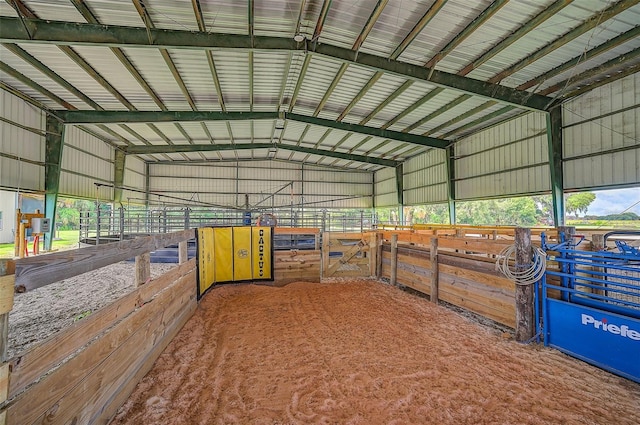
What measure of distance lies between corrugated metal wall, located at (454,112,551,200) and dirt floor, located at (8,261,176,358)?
13.6 meters

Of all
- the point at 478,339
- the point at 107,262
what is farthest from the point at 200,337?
the point at 478,339

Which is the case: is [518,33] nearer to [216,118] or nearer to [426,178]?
[216,118]

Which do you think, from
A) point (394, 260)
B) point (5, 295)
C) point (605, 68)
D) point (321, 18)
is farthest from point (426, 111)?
point (5, 295)

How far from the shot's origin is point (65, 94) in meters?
11.1

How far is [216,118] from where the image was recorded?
44.1ft

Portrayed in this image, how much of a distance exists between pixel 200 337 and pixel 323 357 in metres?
1.70

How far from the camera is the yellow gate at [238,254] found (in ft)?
20.6

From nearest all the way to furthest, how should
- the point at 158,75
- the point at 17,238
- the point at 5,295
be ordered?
the point at 5,295
the point at 158,75
the point at 17,238

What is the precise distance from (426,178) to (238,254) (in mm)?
14567

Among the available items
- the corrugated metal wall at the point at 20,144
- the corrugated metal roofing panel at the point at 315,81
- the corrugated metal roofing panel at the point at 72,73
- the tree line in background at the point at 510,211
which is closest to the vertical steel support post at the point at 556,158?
the corrugated metal roofing panel at the point at 315,81

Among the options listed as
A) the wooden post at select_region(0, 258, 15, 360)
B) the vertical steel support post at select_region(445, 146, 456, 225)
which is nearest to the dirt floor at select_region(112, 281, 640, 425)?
the wooden post at select_region(0, 258, 15, 360)

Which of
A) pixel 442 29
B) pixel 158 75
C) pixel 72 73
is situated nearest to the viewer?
pixel 442 29

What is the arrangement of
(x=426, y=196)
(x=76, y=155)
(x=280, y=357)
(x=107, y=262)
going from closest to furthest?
(x=107, y=262)
(x=280, y=357)
(x=76, y=155)
(x=426, y=196)

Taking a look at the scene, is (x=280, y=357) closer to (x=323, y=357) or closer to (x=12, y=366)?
(x=323, y=357)
